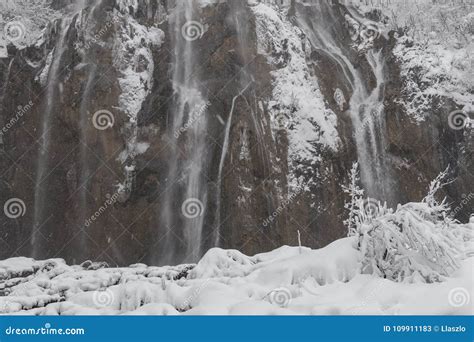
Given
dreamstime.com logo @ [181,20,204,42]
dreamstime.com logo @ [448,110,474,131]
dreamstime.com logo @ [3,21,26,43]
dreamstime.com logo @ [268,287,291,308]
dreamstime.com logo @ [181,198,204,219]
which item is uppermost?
dreamstime.com logo @ [3,21,26,43]

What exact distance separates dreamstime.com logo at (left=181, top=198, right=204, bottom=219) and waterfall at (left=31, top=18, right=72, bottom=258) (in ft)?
15.7

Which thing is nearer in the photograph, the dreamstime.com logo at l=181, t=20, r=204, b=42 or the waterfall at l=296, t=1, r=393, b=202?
the waterfall at l=296, t=1, r=393, b=202

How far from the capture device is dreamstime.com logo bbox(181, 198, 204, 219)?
1639 centimetres

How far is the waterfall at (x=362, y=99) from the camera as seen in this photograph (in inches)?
680

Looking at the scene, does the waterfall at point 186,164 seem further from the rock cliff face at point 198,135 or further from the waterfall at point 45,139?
the waterfall at point 45,139

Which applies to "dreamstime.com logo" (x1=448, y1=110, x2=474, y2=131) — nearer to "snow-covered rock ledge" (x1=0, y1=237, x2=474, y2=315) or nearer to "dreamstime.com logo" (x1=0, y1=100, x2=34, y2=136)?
"snow-covered rock ledge" (x1=0, y1=237, x2=474, y2=315)

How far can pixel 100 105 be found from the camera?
17.8 m

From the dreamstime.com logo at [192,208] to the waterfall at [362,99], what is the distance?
5161 mm

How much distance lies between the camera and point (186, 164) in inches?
669

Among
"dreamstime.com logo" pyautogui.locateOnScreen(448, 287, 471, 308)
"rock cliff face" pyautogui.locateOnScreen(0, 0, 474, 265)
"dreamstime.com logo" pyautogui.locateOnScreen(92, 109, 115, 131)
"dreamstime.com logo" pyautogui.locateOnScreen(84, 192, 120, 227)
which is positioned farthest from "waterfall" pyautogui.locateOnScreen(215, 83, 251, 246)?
"dreamstime.com logo" pyautogui.locateOnScreen(448, 287, 471, 308)

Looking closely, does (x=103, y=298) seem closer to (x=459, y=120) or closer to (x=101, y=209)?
(x=101, y=209)

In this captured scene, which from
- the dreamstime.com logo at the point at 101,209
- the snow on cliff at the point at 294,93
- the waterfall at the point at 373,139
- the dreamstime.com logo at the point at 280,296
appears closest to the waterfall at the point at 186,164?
the dreamstime.com logo at the point at 101,209
